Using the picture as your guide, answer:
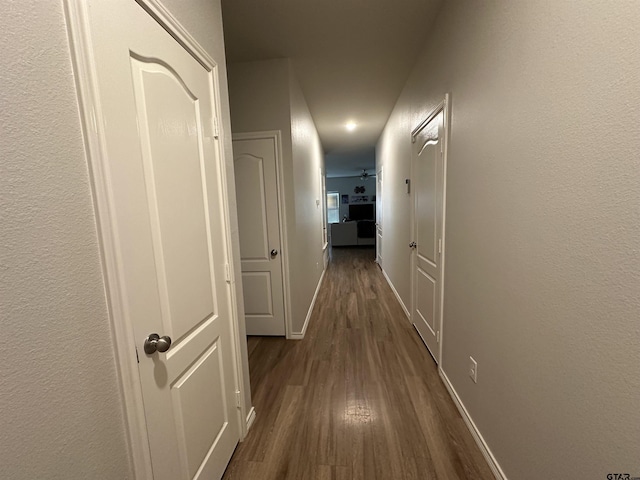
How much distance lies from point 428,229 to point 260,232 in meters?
1.58

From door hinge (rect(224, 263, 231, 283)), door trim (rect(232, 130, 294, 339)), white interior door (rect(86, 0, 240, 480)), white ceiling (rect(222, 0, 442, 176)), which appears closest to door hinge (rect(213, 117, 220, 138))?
white interior door (rect(86, 0, 240, 480))

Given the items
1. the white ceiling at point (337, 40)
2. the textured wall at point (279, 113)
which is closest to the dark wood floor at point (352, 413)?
the textured wall at point (279, 113)

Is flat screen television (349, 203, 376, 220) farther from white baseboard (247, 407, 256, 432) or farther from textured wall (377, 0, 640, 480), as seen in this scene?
white baseboard (247, 407, 256, 432)

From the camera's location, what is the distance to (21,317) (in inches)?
20.9

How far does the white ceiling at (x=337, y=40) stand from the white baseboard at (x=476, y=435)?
8.75 ft

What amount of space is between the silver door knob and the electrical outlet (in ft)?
5.10

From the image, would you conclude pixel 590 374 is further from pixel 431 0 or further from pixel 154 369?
pixel 431 0

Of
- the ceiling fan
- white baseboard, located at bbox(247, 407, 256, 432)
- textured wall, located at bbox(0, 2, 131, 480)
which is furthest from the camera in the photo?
the ceiling fan

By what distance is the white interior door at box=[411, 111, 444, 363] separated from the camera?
2.00m

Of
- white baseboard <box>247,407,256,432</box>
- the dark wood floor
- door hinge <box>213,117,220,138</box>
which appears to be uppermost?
door hinge <box>213,117,220,138</box>

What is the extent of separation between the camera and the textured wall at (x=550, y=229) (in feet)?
2.31

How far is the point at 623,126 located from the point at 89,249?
1441mm

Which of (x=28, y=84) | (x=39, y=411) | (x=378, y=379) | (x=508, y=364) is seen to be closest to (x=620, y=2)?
(x=508, y=364)

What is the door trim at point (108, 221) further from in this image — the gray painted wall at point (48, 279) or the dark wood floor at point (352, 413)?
the dark wood floor at point (352, 413)
